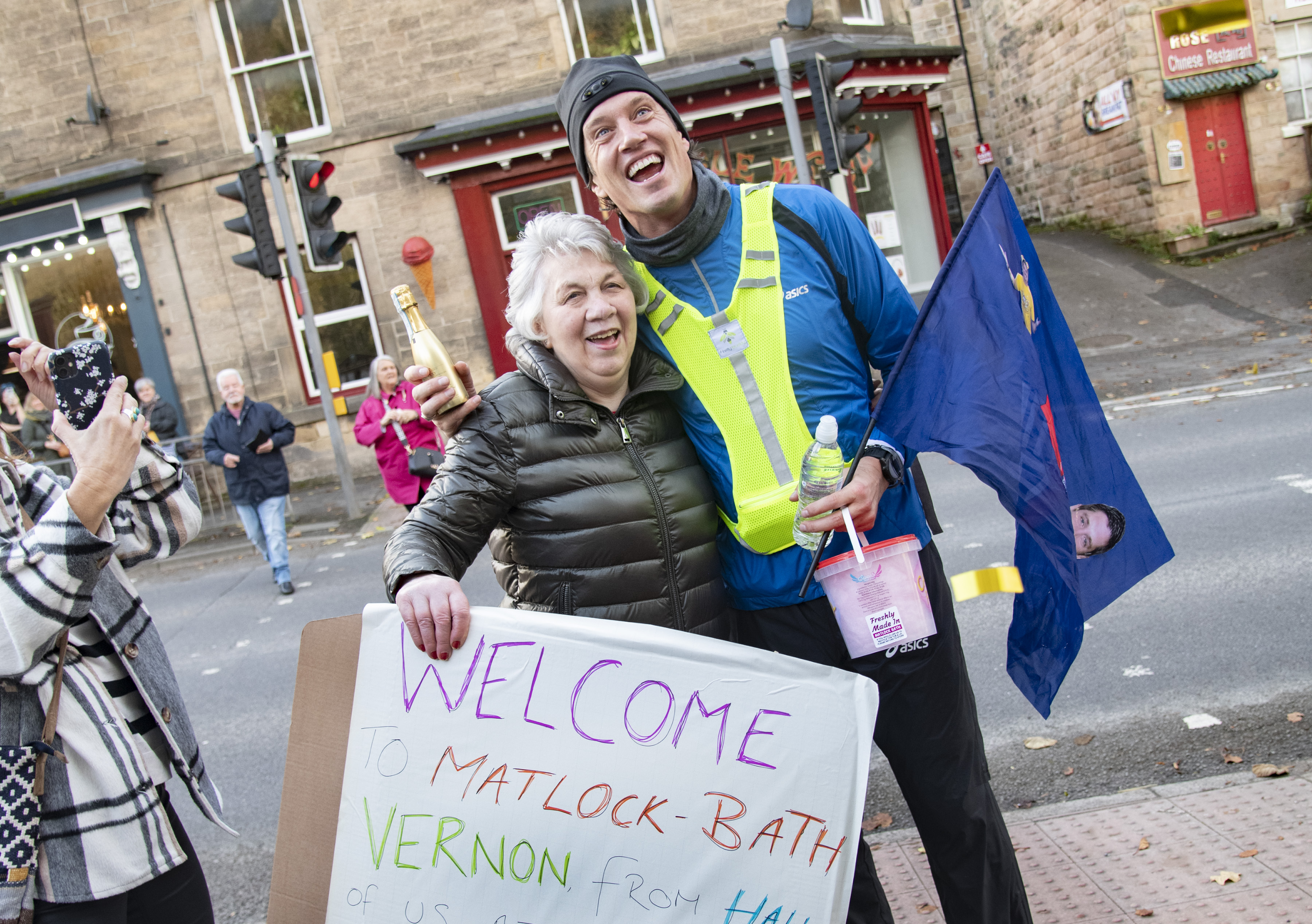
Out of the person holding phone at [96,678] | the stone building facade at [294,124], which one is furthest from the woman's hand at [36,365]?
the stone building facade at [294,124]

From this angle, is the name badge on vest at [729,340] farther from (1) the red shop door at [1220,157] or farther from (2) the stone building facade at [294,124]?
(1) the red shop door at [1220,157]

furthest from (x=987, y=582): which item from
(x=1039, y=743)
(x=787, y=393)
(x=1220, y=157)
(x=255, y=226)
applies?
(x=1220, y=157)

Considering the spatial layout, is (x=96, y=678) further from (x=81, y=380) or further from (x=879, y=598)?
(x=879, y=598)

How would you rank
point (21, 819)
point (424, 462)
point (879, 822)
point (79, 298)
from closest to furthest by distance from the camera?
point (21, 819), point (879, 822), point (424, 462), point (79, 298)

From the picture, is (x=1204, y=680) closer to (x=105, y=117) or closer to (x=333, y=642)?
(x=333, y=642)

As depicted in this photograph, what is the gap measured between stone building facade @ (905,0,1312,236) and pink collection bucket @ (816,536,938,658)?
629 inches

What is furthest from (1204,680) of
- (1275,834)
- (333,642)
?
(333,642)

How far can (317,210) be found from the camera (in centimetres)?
981

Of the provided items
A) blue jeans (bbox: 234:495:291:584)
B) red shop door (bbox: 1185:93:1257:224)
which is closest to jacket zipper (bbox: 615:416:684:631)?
blue jeans (bbox: 234:495:291:584)

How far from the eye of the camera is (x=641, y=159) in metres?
2.32

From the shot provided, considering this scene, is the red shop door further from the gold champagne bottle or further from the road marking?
the gold champagne bottle

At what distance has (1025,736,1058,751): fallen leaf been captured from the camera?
3914 millimetres

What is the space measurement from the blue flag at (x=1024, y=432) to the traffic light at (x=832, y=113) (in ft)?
26.0

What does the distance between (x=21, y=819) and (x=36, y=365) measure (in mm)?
905
